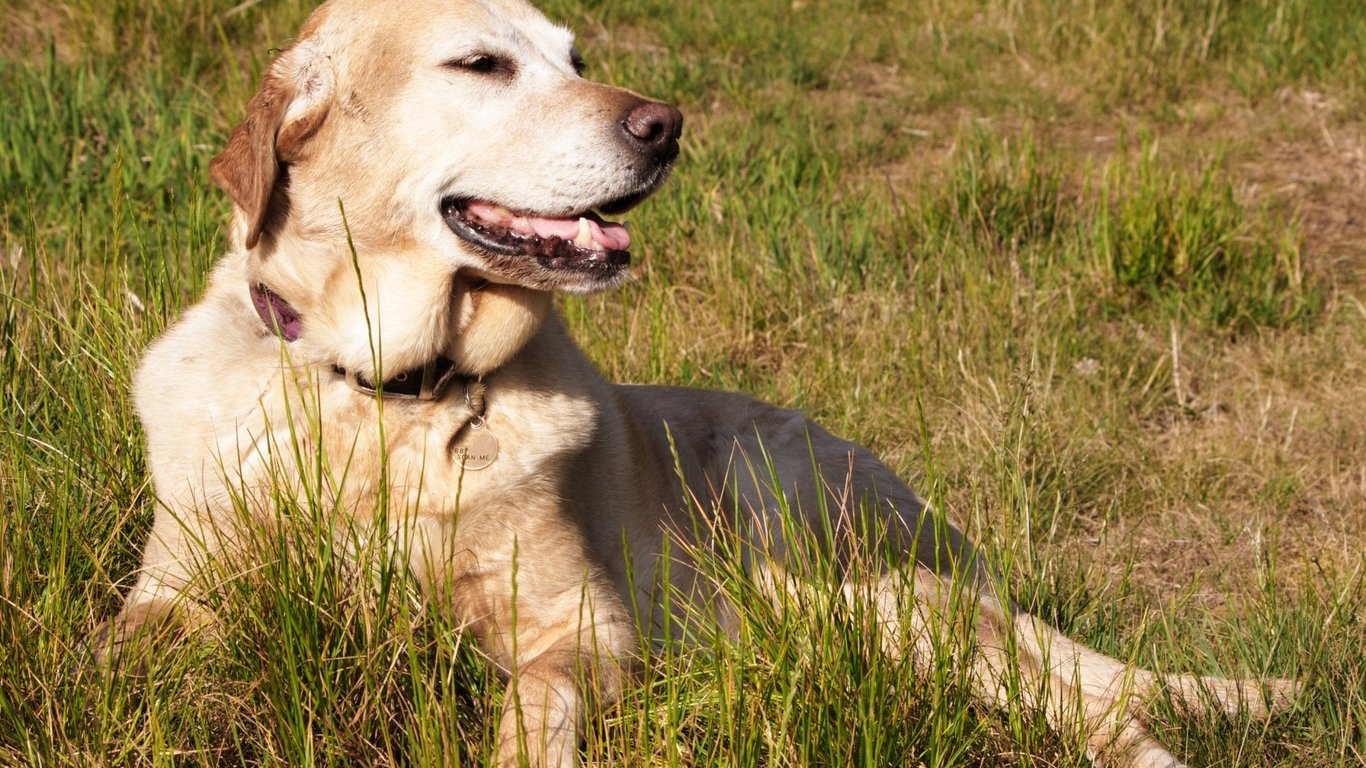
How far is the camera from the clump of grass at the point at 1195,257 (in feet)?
17.2

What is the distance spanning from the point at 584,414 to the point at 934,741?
121 cm

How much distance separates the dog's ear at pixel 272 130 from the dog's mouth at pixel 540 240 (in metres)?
0.37

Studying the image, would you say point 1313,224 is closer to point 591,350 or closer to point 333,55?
point 591,350

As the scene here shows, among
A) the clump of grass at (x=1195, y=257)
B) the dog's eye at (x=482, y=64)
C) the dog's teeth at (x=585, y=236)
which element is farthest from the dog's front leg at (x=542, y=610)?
the clump of grass at (x=1195, y=257)

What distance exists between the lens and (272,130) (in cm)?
289

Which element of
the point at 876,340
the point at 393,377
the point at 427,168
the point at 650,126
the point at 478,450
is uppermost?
the point at 650,126

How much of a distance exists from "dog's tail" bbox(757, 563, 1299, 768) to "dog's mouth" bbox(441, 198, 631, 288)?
30.2 inches

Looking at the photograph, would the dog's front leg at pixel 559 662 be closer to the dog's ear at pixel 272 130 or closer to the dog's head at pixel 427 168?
the dog's head at pixel 427 168

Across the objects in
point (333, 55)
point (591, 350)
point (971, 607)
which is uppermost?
point (333, 55)

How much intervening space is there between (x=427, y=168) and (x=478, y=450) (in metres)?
0.62

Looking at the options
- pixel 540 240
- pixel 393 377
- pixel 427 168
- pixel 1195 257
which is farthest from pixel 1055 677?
pixel 1195 257

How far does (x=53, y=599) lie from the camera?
243cm

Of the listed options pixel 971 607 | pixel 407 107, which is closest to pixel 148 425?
pixel 407 107

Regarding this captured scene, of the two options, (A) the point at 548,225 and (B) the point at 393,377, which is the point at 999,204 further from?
(B) the point at 393,377
